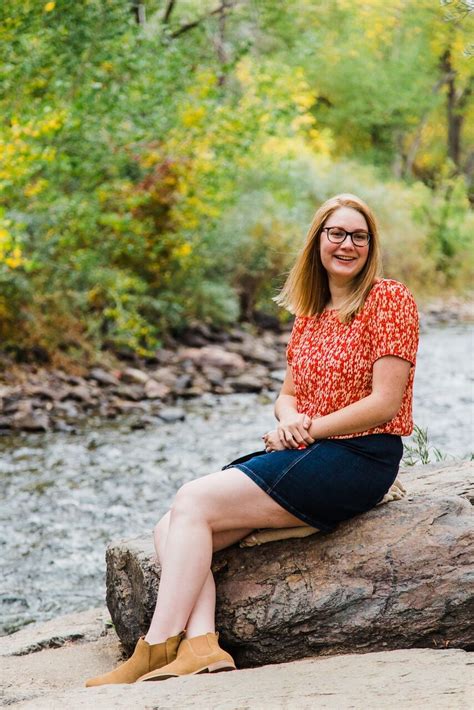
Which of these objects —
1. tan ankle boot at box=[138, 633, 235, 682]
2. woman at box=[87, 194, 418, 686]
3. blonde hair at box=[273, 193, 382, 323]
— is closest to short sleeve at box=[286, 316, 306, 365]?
blonde hair at box=[273, 193, 382, 323]

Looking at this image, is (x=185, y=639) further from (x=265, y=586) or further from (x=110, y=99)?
(x=110, y=99)

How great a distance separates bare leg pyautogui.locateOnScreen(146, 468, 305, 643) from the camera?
314cm

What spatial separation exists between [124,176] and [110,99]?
283 centimetres

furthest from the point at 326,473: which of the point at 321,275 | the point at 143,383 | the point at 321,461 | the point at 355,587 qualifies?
the point at 143,383

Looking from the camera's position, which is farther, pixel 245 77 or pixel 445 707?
pixel 245 77

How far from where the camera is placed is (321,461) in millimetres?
3262

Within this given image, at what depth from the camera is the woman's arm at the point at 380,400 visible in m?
3.22

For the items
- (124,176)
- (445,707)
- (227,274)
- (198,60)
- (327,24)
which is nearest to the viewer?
(445,707)

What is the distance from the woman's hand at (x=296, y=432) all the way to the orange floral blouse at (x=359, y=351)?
0.10 meters

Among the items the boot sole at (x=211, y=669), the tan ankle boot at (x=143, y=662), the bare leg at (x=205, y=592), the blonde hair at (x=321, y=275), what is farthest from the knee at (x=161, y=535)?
the blonde hair at (x=321, y=275)

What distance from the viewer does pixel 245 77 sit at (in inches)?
634

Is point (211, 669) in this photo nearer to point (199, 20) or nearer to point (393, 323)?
point (393, 323)

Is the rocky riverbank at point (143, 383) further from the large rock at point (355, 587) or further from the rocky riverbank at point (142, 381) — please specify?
the large rock at point (355, 587)

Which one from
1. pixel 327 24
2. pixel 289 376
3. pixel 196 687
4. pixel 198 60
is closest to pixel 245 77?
pixel 198 60
